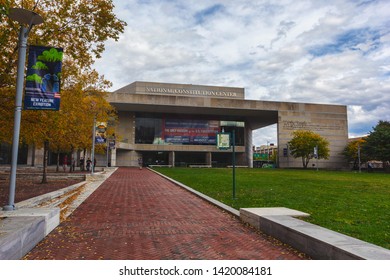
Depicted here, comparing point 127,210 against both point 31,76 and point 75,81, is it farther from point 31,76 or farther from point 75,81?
point 75,81

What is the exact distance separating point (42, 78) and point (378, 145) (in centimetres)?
5610

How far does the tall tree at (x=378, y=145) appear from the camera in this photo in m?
50.9

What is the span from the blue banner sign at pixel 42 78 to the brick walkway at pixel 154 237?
3.16 m

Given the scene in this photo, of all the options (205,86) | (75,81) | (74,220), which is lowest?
(74,220)

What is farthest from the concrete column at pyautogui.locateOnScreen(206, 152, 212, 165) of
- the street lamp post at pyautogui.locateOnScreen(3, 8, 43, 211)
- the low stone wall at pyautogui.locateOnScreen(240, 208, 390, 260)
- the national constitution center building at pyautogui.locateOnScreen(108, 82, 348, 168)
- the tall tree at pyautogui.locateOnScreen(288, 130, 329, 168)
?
the street lamp post at pyautogui.locateOnScreen(3, 8, 43, 211)

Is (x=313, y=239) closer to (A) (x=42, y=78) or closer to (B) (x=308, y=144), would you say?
(A) (x=42, y=78)

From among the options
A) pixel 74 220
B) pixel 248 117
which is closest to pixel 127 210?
pixel 74 220

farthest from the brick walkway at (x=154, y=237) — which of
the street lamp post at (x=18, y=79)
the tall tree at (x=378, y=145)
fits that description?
the tall tree at (x=378, y=145)

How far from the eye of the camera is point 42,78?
26.2 feet

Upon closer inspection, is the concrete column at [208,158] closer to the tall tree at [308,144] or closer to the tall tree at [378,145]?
the tall tree at [308,144]

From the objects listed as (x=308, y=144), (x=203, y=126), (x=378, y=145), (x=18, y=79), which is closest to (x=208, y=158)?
(x=203, y=126)

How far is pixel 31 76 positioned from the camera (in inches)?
311

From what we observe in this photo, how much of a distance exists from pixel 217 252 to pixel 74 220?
4.50 m

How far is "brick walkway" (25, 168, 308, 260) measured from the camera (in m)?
5.27
